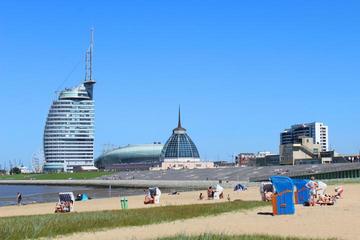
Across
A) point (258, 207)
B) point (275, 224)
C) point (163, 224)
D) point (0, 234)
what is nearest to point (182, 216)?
point (163, 224)

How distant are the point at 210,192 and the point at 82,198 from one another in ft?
69.1

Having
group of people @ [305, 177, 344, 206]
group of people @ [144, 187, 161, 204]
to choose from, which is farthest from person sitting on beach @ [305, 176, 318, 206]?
group of people @ [144, 187, 161, 204]

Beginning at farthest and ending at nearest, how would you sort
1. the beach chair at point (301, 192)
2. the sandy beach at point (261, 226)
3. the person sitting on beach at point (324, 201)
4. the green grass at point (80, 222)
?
the beach chair at point (301, 192)
the person sitting on beach at point (324, 201)
the green grass at point (80, 222)
the sandy beach at point (261, 226)

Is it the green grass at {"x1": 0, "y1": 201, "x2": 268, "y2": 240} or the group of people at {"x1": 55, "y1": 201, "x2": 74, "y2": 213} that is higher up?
the green grass at {"x1": 0, "y1": 201, "x2": 268, "y2": 240}

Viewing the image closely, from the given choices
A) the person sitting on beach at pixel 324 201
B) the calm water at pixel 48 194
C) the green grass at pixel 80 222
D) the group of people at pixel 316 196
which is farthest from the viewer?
the calm water at pixel 48 194

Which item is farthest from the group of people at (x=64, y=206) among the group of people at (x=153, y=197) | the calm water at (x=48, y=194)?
the calm water at (x=48, y=194)

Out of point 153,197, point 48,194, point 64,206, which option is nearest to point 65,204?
point 64,206

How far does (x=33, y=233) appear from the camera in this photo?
19.9 metres

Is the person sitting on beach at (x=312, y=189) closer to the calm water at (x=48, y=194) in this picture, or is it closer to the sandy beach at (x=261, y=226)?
the sandy beach at (x=261, y=226)

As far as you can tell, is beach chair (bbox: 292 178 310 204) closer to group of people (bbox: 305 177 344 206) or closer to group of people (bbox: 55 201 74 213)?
group of people (bbox: 305 177 344 206)

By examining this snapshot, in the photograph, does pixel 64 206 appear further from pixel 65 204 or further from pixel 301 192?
pixel 301 192

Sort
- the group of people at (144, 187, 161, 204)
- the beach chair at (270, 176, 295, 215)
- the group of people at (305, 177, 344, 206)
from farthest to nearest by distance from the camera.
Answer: the group of people at (144, 187, 161, 204), the group of people at (305, 177, 344, 206), the beach chair at (270, 176, 295, 215)

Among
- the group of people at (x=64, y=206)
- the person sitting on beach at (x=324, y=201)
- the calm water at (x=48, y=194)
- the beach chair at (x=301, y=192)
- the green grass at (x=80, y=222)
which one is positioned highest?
the beach chair at (x=301, y=192)

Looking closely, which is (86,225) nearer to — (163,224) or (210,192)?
(163,224)
